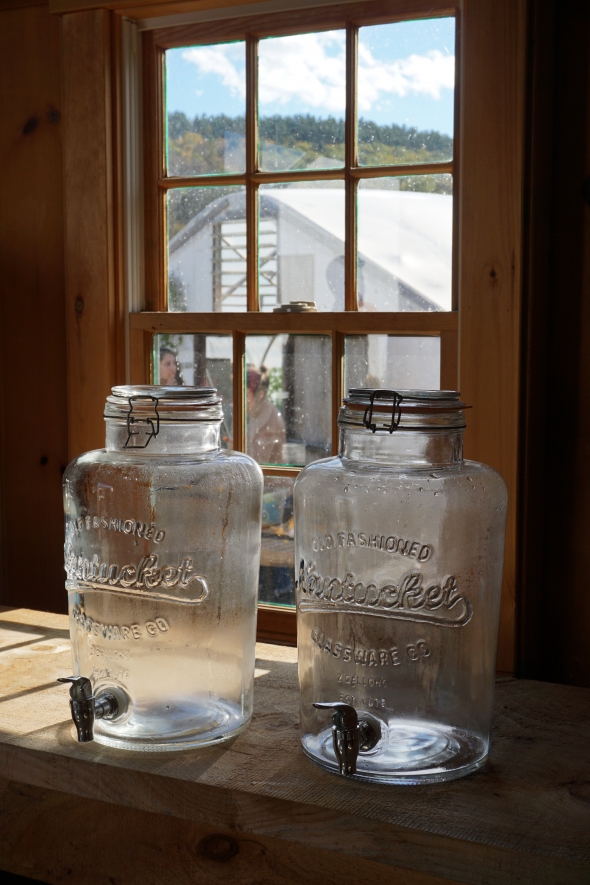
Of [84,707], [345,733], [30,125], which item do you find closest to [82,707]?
[84,707]

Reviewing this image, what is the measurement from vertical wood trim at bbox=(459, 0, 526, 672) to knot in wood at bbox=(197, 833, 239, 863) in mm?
531

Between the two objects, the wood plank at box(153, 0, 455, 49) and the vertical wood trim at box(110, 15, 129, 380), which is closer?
the wood plank at box(153, 0, 455, 49)

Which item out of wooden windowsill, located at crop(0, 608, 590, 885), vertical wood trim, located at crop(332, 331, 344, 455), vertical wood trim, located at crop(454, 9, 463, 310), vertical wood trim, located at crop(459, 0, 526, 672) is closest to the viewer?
wooden windowsill, located at crop(0, 608, 590, 885)

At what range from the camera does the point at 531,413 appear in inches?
49.9

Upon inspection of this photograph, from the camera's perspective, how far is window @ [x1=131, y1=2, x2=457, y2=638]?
142 cm

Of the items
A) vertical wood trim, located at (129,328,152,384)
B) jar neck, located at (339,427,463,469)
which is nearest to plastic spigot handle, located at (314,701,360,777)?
jar neck, located at (339,427,463,469)

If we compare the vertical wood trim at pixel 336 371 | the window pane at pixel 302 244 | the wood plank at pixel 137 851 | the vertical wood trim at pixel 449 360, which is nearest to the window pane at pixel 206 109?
the window pane at pixel 302 244

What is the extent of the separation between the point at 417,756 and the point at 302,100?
1054 millimetres

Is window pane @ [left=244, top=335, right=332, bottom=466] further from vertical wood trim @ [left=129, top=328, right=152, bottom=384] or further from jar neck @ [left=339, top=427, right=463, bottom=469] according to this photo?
jar neck @ [left=339, top=427, right=463, bottom=469]

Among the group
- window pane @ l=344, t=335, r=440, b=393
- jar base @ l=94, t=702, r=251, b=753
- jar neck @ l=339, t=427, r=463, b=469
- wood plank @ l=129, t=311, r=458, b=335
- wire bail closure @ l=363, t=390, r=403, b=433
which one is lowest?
jar base @ l=94, t=702, r=251, b=753

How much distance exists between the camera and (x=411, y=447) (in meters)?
0.93

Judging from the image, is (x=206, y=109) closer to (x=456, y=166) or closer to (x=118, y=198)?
(x=118, y=198)

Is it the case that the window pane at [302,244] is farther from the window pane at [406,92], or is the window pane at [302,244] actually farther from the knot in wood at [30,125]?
the knot in wood at [30,125]

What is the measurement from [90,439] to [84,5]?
2.38 feet
